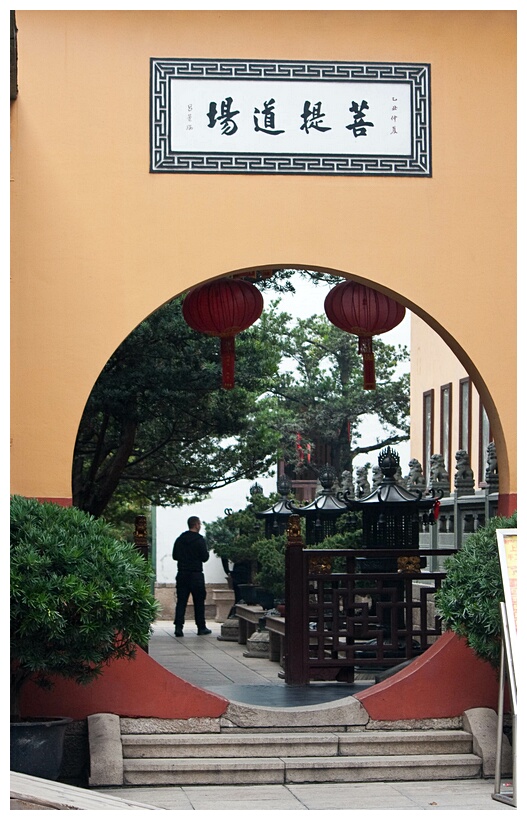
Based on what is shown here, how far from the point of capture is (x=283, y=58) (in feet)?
22.3

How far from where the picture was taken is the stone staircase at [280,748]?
614 cm

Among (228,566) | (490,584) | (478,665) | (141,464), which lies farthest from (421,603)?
(228,566)

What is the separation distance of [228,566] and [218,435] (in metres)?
7.82

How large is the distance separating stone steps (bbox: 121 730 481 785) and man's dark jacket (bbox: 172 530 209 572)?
7.63 meters

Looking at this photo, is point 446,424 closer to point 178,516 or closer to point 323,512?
point 323,512

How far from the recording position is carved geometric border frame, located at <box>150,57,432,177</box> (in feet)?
22.0

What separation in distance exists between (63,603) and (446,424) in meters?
9.36

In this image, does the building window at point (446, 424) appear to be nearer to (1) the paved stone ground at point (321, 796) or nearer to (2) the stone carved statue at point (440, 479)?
(2) the stone carved statue at point (440, 479)

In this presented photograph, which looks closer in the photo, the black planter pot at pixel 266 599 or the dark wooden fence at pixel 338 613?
the dark wooden fence at pixel 338 613

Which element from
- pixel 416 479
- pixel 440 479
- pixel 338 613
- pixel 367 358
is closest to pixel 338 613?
pixel 338 613

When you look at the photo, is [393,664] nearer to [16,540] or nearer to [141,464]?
[16,540]

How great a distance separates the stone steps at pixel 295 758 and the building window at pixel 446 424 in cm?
764

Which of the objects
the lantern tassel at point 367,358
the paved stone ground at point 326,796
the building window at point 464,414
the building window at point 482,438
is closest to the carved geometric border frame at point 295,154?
the lantern tassel at point 367,358

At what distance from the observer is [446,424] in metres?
14.2
